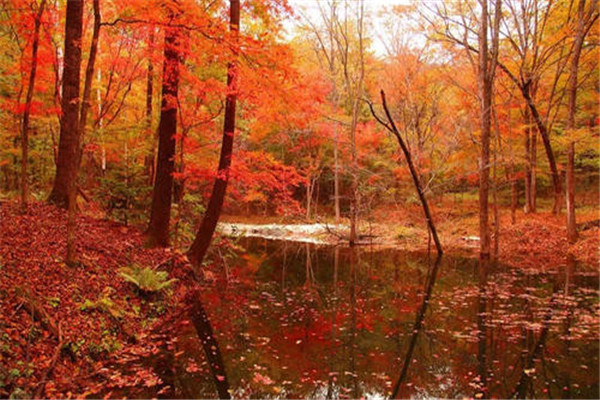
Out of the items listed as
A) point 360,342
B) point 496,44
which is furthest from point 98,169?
point 496,44

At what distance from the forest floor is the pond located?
2.74 ft

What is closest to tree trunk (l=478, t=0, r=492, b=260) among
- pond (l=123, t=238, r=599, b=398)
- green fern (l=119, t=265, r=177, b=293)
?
pond (l=123, t=238, r=599, b=398)

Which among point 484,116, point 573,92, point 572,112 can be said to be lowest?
point 484,116

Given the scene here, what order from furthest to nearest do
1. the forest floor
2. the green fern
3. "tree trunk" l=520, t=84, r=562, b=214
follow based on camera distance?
"tree trunk" l=520, t=84, r=562, b=214 → the green fern → the forest floor

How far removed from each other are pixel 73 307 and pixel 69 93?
551cm

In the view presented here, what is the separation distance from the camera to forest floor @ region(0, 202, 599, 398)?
4.64 m

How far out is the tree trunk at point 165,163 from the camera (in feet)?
33.2

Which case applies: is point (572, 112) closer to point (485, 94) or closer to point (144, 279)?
point (485, 94)

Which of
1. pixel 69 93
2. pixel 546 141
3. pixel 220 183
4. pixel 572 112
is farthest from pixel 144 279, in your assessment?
pixel 546 141

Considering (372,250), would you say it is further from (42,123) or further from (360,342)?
(42,123)

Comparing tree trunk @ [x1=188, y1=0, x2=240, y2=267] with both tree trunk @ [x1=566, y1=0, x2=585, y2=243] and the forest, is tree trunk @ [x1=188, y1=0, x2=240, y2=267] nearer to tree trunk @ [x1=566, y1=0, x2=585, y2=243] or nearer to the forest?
the forest

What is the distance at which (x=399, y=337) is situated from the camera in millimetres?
6832

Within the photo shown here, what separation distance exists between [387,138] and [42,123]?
68.8 feet

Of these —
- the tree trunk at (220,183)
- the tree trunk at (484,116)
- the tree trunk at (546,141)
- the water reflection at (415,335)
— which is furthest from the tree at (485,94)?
the tree trunk at (220,183)
